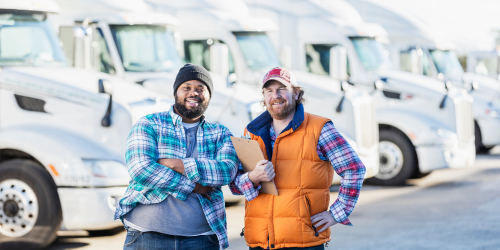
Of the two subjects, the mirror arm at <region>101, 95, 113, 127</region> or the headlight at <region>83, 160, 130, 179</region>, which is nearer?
the headlight at <region>83, 160, 130, 179</region>

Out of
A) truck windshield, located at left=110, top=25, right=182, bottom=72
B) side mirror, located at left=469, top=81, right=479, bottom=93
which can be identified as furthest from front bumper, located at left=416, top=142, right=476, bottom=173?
side mirror, located at left=469, top=81, right=479, bottom=93

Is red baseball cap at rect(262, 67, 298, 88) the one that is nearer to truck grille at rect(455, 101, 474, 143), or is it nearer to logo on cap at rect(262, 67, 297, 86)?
logo on cap at rect(262, 67, 297, 86)

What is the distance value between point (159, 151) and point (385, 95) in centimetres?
852

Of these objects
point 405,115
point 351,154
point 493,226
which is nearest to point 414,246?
point 493,226

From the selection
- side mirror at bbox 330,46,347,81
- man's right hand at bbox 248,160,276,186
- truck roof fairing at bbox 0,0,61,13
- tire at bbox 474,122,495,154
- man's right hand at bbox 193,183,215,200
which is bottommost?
tire at bbox 474,122,495,154

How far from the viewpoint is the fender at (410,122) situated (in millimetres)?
11031

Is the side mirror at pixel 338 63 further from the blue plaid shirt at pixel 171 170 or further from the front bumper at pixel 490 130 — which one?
the blue plaid shirt at pixel 171 170

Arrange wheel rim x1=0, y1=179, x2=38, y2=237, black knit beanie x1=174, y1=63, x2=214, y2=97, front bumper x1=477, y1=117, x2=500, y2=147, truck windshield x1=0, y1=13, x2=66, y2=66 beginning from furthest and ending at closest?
front bumper x1=477, y1=117, x2=500, y2=147, truck windshield x1=0, y1=13, x2=66, y2=66, wheel rim x1=0, y1=179, x2=38, y2=237, black knit beanie x1=174, y1=63, x2=214, y2=97

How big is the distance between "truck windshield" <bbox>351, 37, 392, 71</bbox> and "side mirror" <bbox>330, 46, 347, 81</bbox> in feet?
4.20

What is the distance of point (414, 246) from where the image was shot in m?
6.70

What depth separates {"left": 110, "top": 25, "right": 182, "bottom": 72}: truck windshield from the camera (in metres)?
8.19

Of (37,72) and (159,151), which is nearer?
(159,151)

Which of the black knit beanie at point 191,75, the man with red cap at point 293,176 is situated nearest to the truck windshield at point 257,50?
the black knit beanie at point 191,75

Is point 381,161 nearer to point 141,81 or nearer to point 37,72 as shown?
point 141,81
